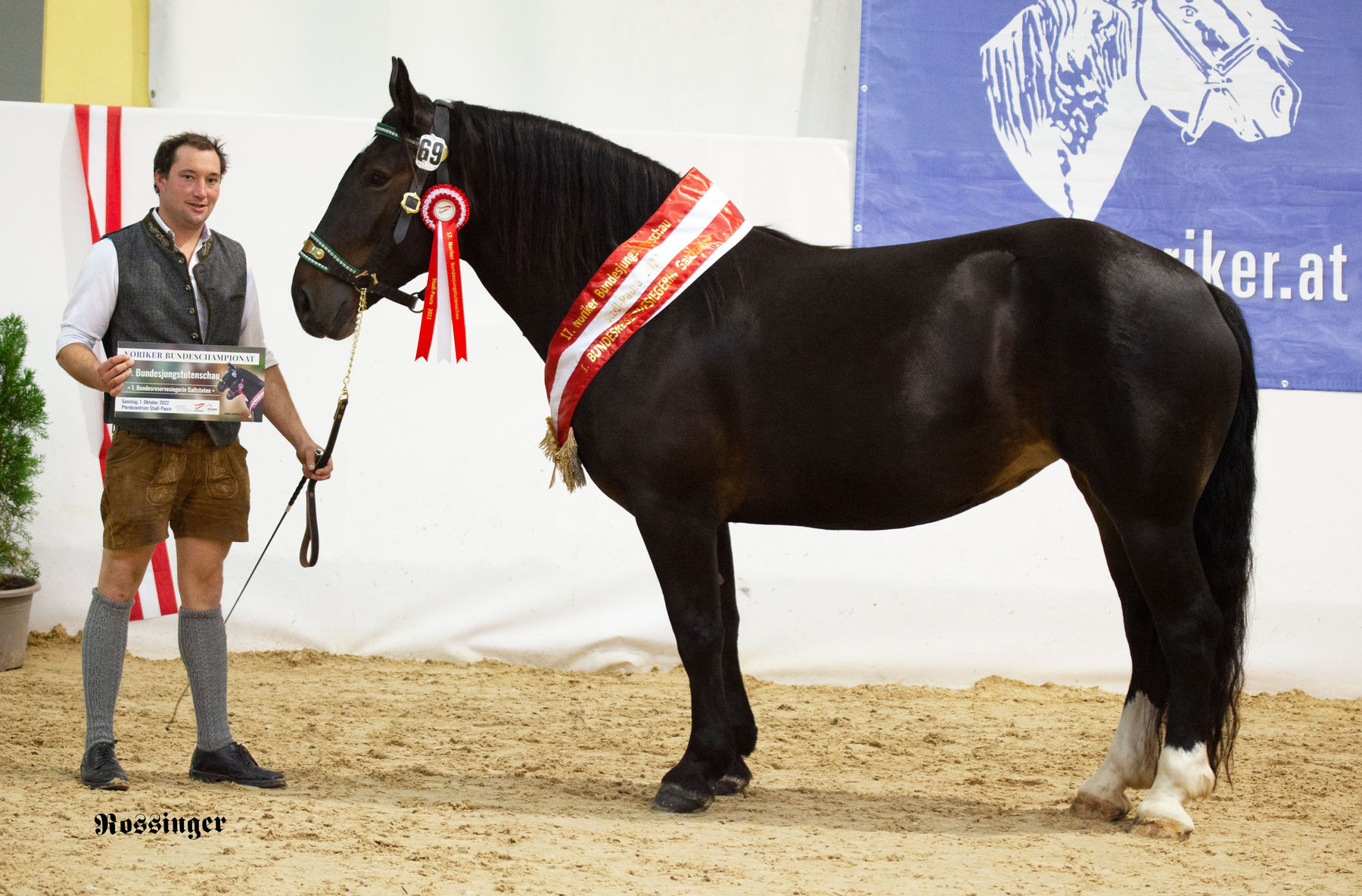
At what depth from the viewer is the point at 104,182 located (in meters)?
4.88

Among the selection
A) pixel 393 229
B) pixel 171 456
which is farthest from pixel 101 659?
pixel 393 229

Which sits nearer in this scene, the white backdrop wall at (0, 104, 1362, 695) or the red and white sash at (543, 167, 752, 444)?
the red and white sash at (543, 167, 752, 444)

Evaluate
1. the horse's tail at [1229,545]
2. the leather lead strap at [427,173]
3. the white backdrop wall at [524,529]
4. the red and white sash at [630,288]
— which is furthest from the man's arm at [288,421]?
the horse's tail at [1229,545]

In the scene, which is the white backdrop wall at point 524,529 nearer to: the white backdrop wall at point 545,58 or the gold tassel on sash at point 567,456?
the white backdrop wall at point 545,58

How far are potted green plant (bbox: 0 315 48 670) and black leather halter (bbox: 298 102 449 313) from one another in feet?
7.59

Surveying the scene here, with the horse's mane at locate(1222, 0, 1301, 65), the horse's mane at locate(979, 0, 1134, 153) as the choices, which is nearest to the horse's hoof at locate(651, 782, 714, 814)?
the horse's mane at locate(979, 0, 1134, 153)

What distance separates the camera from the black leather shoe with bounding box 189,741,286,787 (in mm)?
3000

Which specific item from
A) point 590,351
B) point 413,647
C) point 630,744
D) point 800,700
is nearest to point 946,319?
point 590,351

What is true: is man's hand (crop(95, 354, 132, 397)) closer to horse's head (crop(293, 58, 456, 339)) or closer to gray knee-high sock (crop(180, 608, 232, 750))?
horse's head (crop(293, 58, 456, 339))

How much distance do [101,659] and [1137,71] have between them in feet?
14.9

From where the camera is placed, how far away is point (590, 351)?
2.93m

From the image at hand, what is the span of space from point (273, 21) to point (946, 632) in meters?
4.06

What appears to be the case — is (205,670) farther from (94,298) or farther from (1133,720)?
(1133,720)

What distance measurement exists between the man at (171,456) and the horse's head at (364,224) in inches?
9.5
